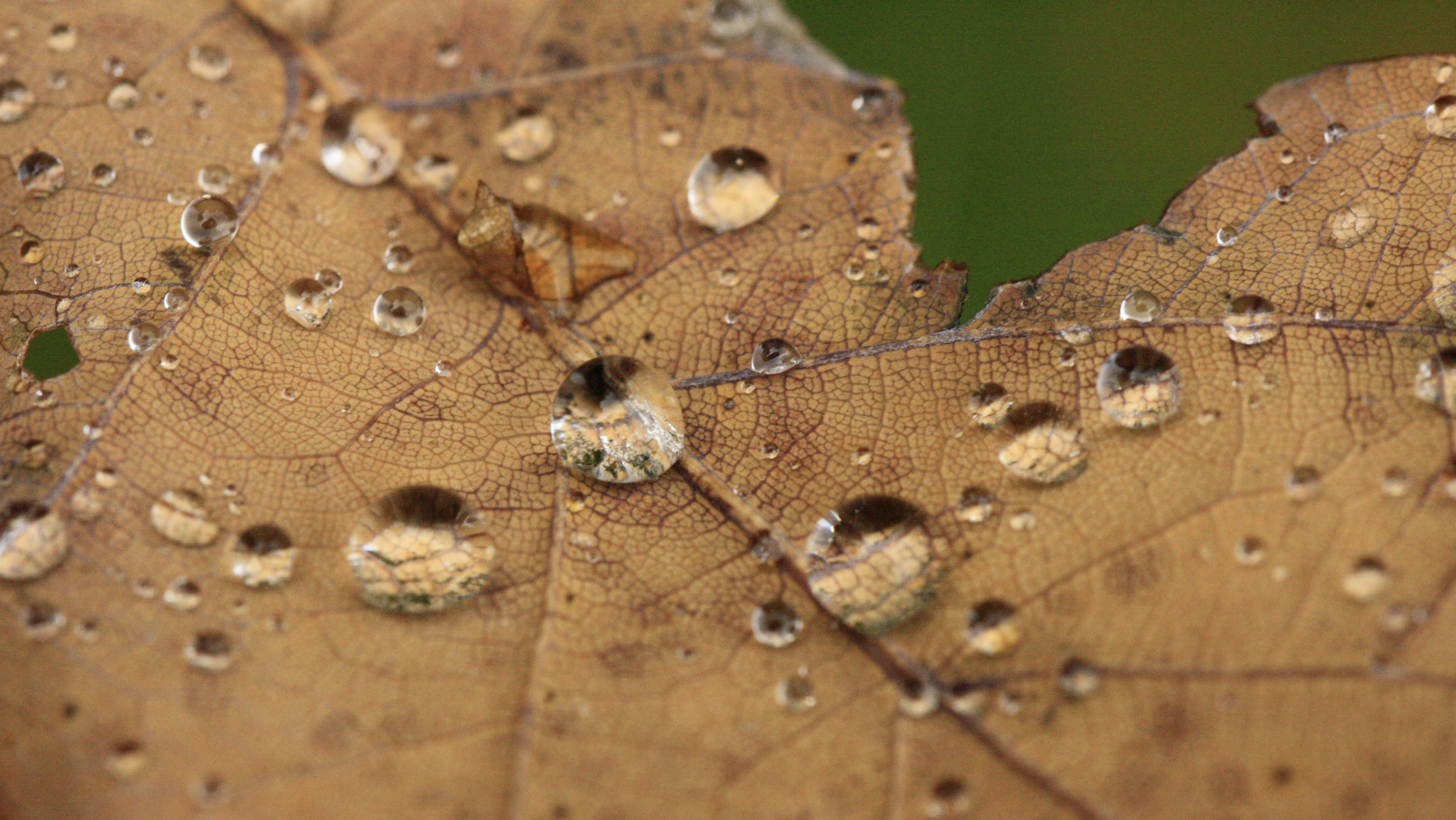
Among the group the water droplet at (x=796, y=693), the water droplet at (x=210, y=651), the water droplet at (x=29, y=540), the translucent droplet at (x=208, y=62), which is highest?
the translucent droplet at (x=208, y=62)

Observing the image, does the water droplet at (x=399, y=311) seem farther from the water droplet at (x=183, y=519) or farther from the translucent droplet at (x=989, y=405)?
the translucent droplet at (x=989, y=405)

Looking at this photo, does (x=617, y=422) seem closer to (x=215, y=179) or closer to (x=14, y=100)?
(x=215, y=179)

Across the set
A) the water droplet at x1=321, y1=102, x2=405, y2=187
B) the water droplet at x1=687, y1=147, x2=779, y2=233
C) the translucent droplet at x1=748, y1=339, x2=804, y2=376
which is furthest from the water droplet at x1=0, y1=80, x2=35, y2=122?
the translucent droplet at x1=748, y1=339, x2=804, y2=376

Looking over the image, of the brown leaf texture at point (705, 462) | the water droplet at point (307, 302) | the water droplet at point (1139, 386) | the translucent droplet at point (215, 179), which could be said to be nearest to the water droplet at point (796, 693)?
the brown leaf texture at point (705, 462)

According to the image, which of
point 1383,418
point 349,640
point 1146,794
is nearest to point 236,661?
point 349,640

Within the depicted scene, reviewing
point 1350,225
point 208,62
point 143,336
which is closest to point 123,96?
point 208,62

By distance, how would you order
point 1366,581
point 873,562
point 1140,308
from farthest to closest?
point 1140,308, point 873,562, point 1366,581
